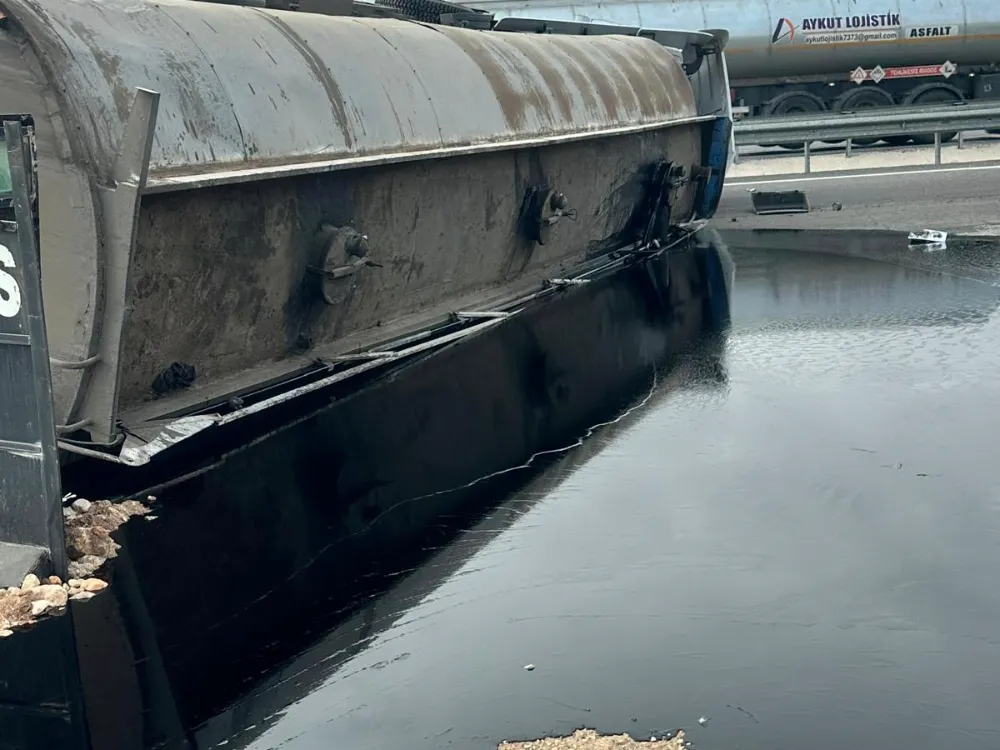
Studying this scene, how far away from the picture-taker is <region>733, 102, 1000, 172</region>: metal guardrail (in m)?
17.0

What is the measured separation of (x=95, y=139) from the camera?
481 cm

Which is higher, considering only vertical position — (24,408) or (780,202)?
(24,408)

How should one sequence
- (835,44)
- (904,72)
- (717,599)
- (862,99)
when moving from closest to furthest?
(717,599) < (835,44) < (904,72) < (862,99)

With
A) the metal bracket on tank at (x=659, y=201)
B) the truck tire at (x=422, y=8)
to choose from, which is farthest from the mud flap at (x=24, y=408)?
the metal bracket on tank at (x=659, y=201)

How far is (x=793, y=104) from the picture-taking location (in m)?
21.3

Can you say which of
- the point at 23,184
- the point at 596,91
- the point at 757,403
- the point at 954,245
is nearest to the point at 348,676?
the point at 23,184

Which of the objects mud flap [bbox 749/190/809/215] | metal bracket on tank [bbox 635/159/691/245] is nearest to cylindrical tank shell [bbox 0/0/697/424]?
metal bracket on tank [bbox 635/159/691/245]

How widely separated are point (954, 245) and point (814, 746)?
9141 mm

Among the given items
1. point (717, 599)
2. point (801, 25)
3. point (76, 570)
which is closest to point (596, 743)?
point (717, 599)

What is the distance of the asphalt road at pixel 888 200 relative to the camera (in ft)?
42.5

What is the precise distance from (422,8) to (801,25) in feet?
39.8

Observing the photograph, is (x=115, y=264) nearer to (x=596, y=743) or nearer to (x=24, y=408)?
(x=24, y=408)

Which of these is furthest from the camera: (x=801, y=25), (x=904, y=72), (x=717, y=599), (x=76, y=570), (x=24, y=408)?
(x=904, y=72)

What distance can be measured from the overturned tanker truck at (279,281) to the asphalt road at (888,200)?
4.19 m
